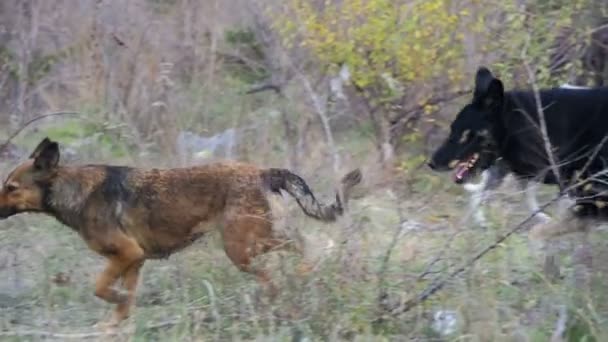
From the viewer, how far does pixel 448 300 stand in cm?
644

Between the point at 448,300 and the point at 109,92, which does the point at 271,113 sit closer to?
the point at 109,92

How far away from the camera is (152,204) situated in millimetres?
7617

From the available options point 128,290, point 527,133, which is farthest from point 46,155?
point 527,133

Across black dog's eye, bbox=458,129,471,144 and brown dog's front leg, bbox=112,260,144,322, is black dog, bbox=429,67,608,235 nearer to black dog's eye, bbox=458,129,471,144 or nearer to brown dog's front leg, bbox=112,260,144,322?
black dog's eye, bbox=458,129,471,144

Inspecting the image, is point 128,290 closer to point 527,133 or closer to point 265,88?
point 527,133

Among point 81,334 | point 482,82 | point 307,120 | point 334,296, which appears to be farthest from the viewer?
point 307,120

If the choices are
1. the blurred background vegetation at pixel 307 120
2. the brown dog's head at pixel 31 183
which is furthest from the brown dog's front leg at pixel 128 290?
the brown dog's head at pixel 31 183

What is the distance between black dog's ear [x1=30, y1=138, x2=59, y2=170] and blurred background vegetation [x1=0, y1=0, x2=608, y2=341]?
71 centimetres

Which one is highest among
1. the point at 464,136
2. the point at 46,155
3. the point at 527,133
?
the point at 527,133

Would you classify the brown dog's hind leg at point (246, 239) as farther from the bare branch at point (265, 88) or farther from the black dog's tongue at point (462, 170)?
the bare branch at point (265, 88)

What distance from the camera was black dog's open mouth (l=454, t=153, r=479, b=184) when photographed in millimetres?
8227

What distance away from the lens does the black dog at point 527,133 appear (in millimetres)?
8016

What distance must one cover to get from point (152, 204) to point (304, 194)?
102 cm

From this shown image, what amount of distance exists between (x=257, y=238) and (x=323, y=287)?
1.02 m
